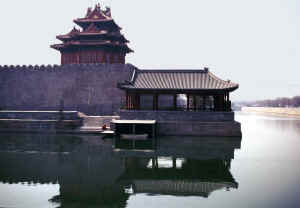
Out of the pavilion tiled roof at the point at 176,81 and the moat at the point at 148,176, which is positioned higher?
the pavilion tiled roof at the point at 176,81

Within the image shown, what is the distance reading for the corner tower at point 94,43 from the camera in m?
32.4

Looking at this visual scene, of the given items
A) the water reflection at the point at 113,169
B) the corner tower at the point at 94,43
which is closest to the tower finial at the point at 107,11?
the corner tower at the point at 94,43

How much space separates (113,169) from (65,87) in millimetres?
22044

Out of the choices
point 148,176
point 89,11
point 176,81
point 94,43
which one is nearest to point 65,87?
point 94,43

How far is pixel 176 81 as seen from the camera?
862 inches

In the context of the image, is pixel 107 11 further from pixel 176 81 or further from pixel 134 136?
pixel 134 136

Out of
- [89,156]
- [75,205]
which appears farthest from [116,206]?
[89,156]

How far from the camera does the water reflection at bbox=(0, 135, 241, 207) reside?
26.1 ft

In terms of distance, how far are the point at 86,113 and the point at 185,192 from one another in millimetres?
20993

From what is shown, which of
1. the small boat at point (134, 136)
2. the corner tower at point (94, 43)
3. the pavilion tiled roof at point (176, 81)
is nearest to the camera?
the small boat at point (134, 136)

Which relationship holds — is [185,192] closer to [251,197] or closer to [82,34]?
[251,197]

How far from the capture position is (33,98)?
30953mm

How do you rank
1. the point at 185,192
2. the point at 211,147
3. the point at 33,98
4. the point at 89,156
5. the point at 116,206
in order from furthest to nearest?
the point at 33,98, the point at 211,147, the point at 89,156, the point at 185,192, the point at 116,206

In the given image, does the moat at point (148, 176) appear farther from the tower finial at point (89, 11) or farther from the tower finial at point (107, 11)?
the tower finial at point (107, 11)
